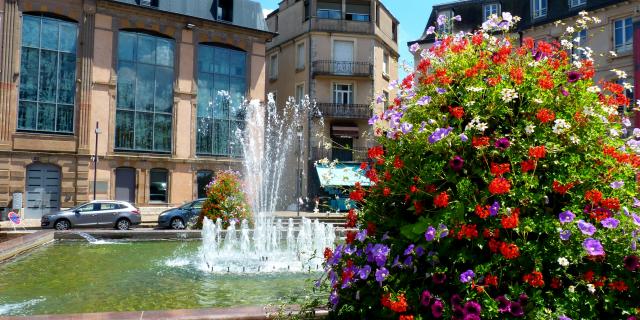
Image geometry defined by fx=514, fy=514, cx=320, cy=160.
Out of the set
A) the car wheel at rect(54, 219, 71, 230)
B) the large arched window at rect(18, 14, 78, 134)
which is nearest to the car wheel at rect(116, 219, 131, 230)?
the car wheel at rect(54, 219, 71, 230)

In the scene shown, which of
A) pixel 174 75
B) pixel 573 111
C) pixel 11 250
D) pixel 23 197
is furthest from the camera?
pixel 174 75

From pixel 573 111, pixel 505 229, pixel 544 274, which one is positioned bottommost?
pixel 544 274

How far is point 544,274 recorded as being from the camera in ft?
9.59

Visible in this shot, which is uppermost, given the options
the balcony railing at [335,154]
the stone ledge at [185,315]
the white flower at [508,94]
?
the balcony railing at [335,154]

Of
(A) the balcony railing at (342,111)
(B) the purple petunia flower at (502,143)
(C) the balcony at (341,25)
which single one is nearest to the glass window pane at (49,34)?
(C) the balcony at (341,25)

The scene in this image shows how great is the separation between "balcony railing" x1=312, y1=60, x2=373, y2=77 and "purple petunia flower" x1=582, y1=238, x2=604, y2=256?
104 feet

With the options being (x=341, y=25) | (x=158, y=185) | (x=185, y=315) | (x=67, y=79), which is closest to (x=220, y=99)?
(x=158, y=185)

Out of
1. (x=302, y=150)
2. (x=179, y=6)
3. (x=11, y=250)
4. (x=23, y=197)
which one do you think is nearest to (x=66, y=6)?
(x=179, y=6)

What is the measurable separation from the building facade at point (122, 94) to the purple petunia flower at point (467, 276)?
81.0 ft

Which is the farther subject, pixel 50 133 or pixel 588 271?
pixel 50 133

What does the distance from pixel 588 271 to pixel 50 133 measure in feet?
89.9

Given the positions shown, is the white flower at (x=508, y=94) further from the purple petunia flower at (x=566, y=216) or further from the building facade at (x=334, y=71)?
the building facade at (x=334, y=71)

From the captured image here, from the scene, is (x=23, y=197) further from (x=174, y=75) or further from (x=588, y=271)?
(x=588, y=271)

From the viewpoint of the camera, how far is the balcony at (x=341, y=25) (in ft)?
112
